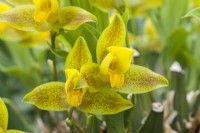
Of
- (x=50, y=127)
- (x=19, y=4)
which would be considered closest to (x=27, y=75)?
(x=50, y=127)

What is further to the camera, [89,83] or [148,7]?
[148,7]

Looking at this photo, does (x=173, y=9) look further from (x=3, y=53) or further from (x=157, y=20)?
(x=3, y=53)

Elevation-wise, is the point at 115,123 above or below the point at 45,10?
below

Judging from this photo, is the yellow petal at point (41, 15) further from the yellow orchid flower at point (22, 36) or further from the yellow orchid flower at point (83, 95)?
the yellow orchid flower at point (22, 36)

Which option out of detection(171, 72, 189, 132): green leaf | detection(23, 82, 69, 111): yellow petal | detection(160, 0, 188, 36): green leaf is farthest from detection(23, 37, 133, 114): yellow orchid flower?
detection(160, 0, 188, 36): green leaf

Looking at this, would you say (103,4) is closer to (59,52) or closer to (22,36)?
(59,52)

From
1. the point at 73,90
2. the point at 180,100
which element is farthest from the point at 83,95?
the point at 180,100

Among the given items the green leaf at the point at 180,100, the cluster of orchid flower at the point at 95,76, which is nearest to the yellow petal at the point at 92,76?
the cluster of orchid flower at the point at 95,76

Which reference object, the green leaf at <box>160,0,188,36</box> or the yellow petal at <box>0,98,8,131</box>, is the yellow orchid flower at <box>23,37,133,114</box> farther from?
the green leaf at <box>160,0,188,36</box>
